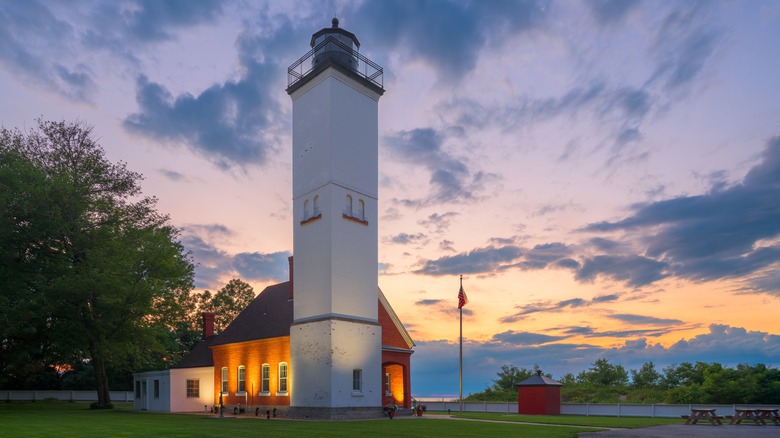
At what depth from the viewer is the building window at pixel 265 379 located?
31359 mm

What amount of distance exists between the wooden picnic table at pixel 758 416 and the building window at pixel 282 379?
22037 mm

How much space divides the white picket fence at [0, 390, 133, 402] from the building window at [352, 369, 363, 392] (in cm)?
3483

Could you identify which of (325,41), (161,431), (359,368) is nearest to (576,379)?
(359,368)

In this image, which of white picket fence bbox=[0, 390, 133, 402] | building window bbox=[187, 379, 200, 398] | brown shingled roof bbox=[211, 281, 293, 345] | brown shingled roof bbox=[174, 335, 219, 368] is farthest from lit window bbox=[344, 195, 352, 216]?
white picket fence bbox=[0, 390, 133, 402]

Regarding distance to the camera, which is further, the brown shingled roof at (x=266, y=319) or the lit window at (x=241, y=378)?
the lit window at (x=241, y=378)

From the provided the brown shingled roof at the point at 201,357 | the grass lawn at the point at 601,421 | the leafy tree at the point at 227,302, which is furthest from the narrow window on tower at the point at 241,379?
the leafy tree at the point at 227,302

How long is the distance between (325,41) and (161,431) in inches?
912

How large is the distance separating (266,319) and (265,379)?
3.90 m

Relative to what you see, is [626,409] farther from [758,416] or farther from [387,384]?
[387,384]

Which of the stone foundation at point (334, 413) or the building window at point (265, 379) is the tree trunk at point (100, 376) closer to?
the building window at point (265, 379)

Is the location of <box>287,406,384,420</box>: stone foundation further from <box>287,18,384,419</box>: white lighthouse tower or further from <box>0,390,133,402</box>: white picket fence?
<box>0,390,133,402</box>: white picket fence

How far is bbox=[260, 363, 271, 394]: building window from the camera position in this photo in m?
31.4

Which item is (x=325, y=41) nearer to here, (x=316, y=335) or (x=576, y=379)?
(x=316, y=335)

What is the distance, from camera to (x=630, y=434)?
18.7 m
